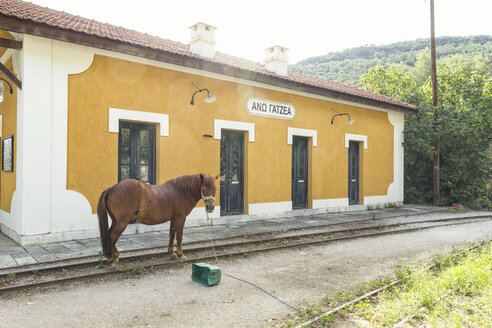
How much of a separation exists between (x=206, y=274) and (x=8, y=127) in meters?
6.27

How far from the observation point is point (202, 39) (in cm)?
975

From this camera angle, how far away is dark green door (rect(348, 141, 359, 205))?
13555 millimetres

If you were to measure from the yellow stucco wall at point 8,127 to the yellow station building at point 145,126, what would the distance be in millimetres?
43

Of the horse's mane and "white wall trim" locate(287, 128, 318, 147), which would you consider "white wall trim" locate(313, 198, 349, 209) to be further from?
the horse's mane

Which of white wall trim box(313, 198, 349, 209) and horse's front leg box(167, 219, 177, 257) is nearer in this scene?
horse's front leg box(167, 219, 177, 257)

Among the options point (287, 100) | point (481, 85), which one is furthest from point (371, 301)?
point (481, 85)

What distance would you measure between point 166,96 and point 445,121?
41.0 ft

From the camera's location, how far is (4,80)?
8.03 meters

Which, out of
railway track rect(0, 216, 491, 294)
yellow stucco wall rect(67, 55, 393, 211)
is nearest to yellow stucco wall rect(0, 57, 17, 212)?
yellow stucco wall rect(67, 55, 393, 211)

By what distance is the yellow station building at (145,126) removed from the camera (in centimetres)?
678

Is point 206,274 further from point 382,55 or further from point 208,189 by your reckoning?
point 382,55

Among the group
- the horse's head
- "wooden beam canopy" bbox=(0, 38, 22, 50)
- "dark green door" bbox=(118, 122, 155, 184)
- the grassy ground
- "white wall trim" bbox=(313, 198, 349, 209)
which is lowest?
the grassy ground

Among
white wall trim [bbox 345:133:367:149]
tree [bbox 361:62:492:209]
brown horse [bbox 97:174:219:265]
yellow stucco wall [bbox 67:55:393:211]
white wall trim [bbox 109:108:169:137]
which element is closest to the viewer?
brown horse [bbox 97:174:219:265]

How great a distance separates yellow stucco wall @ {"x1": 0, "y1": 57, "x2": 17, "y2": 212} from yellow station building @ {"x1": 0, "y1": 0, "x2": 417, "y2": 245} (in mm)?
43
